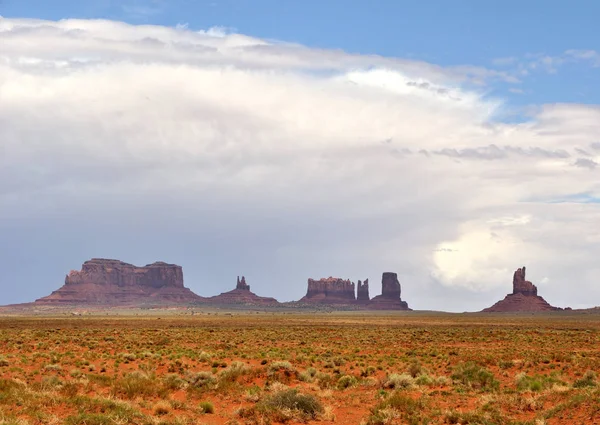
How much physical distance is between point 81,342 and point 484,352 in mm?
29753

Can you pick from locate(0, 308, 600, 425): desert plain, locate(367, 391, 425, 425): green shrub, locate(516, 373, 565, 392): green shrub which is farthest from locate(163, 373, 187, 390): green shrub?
locate(516, 373, 565, 392): green shrub

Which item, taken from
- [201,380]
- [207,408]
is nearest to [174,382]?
[201,380]

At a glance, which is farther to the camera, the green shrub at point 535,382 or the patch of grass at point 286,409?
the green shrub at point 535,382

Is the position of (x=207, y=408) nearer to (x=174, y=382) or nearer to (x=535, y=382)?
(x=174, y=382)

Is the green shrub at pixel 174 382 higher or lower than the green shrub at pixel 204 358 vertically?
lower

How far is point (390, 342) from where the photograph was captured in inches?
2041

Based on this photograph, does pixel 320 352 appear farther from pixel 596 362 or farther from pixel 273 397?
pixel 273 397

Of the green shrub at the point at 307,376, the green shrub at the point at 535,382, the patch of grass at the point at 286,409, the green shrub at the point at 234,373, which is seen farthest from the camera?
the green shrub at the point at 307,376

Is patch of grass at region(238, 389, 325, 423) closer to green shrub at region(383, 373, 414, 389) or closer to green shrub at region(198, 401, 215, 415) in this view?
green shrub at region(198, 401, 215, 415)

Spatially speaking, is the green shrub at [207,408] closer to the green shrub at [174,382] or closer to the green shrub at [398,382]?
the green shrub at [174,382]

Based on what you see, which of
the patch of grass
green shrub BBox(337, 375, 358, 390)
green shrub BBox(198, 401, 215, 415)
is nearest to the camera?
the patch of grass

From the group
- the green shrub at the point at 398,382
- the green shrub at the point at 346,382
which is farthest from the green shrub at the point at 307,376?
the green shrub at the point at 398,382

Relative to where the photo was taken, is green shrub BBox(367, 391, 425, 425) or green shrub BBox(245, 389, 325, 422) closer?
green shrub BBox(367, 391, 425, 425)

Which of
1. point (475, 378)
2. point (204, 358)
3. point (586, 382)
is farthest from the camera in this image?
point (204, 358)
